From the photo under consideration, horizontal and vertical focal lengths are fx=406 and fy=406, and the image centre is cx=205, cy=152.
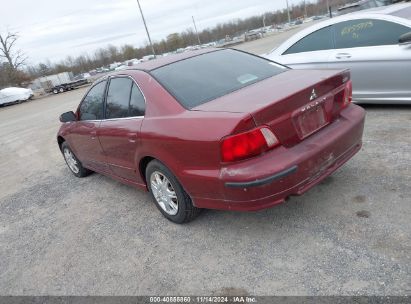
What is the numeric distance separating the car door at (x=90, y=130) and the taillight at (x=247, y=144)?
2.25 meters

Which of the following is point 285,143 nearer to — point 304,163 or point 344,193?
point 304,163

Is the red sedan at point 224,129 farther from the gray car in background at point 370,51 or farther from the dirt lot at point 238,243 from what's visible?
the gray car in background at point 370,51

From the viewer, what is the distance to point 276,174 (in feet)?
9.88

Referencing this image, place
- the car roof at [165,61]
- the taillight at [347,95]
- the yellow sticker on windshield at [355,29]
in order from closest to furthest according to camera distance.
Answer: the taillight at [347,95]
the car roof at [165,61]
the yellow sticker on windshield at [355,29]

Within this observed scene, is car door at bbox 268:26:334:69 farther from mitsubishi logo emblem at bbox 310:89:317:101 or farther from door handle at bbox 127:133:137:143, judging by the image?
door handle at bbox 127:133:137:143

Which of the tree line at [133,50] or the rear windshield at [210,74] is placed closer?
the rear windshield at [210,74]

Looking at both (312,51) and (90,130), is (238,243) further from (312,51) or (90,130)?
(312,51)

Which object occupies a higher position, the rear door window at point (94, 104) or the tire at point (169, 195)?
the rear door window at point (94, 104)

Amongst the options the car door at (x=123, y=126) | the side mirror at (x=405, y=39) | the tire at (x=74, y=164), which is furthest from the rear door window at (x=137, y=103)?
the side mirror at (x=405, y=39)

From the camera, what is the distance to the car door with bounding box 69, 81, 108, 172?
4904 mm

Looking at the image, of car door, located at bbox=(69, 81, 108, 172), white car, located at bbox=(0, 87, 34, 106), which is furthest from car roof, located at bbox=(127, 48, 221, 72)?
A: white car, located at bbox=(0, 87, 34, 106)

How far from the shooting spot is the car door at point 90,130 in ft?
16.1

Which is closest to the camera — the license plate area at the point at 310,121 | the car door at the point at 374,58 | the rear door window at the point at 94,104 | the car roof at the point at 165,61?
the license plate area at the point at 310,121

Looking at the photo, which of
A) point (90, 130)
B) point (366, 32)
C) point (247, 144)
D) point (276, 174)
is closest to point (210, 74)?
point (247, 144)
